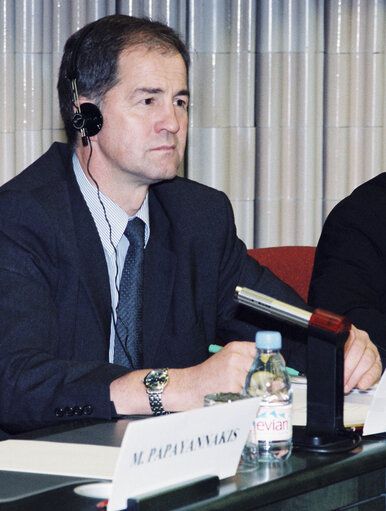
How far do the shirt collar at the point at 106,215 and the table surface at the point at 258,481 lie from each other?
2.34 feet

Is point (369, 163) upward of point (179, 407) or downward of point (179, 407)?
upward

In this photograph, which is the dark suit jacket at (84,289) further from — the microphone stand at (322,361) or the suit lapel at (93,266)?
the microphone stand at (322,361)

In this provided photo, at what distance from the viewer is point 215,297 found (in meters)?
2.07

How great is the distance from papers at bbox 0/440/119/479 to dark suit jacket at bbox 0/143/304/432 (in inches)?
8.4

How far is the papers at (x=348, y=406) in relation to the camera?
1.38 m

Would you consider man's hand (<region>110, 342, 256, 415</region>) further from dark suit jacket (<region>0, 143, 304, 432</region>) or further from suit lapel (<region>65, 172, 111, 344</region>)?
suit lapel (<region>65, 172, 111, 344</region>)

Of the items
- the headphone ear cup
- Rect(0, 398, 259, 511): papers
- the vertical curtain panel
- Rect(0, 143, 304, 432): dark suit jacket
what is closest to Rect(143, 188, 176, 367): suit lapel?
Rect(0, 143, 304, 432): dark suit jacket

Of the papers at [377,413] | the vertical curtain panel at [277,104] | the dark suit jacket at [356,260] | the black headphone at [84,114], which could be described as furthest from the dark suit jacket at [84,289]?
the vertical curtain panel at [277,104]

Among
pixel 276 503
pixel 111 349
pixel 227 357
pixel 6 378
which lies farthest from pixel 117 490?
pixel 111 349

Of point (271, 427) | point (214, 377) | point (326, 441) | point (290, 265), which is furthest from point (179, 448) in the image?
point (290, 265)

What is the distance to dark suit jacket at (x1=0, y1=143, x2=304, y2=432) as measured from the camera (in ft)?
5.06

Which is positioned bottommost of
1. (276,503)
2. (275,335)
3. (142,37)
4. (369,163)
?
(276,503)

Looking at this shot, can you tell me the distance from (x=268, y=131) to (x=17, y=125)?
0.85m

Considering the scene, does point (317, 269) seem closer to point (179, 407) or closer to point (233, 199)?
point (233, 199)
